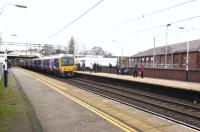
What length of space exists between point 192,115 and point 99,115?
4.16m

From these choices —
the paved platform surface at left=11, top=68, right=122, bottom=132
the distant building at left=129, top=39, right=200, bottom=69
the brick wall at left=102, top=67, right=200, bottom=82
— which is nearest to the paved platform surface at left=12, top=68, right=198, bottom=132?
the paved platform surface at left=11, top=68, right=122, bottom=132

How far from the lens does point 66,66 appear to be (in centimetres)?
3916

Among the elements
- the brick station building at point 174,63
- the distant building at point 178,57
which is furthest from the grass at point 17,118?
the distant building at point 178,57

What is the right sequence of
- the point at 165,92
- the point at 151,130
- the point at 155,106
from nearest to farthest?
1. the point at 151,130
2. the point at 155,106
3. the point at 165,92

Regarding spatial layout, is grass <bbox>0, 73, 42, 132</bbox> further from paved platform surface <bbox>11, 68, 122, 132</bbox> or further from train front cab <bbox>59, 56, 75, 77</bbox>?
train front cab <bbox>59, 56, 75, 77</bbox>

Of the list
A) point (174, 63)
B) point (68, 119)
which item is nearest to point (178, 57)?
point (174, 63)

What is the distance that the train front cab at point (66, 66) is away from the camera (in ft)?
127

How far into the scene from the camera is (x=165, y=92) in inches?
814

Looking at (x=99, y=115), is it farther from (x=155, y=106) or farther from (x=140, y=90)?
(x=140, y=90)

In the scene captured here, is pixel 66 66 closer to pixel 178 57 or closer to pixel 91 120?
pixel 178 57

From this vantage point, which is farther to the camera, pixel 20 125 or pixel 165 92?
pixel 165 92

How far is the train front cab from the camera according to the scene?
3884 cm

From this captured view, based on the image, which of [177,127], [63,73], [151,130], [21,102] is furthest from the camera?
[63,73]

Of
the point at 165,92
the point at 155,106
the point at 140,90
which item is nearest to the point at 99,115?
the point at 155,106
